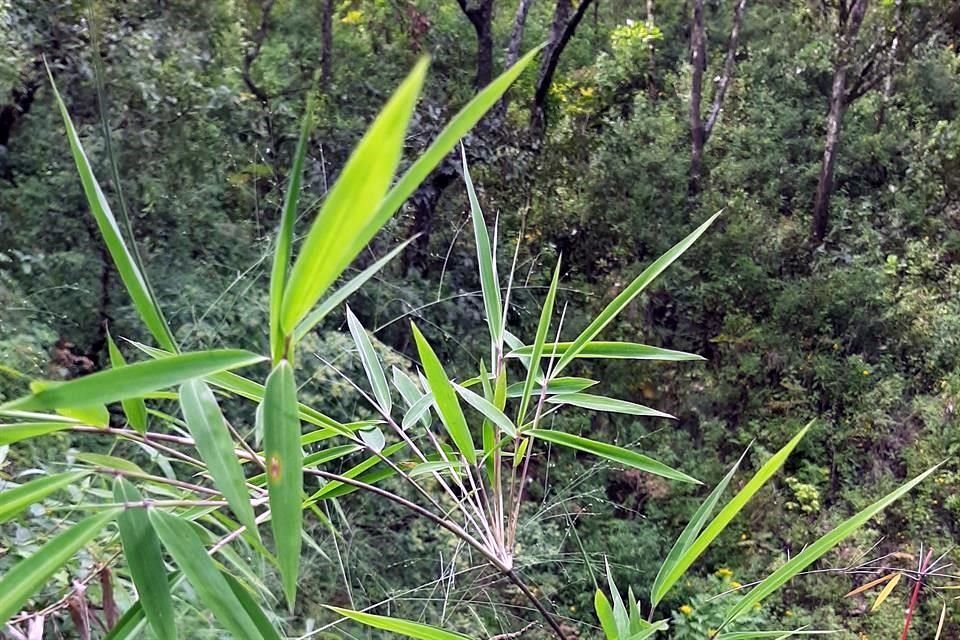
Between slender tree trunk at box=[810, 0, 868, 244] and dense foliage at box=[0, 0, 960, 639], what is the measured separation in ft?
0.10

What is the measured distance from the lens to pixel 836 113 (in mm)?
3846

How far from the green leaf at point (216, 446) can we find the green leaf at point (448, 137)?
0.49 feet

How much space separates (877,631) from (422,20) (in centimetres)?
343

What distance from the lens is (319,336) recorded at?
78.7 inches

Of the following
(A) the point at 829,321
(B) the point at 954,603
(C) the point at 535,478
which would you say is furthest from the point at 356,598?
(A) the point at 829,321

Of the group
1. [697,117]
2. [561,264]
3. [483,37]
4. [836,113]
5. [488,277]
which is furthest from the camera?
[697,117]

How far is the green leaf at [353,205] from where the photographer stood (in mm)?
269

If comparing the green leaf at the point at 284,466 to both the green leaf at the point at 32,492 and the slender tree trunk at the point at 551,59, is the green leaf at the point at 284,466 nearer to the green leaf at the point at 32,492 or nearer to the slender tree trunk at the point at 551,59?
the green leaf at the point at 32,492

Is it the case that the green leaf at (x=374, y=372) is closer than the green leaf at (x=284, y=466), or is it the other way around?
the green leaf at (x=284, y=466)

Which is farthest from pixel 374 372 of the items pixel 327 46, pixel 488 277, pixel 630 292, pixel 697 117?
pixel 697 117

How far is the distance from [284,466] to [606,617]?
0.34m

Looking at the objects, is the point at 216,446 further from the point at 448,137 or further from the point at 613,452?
the point at 613,452

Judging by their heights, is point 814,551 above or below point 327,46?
below

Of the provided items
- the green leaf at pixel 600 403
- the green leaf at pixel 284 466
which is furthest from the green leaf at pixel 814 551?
the green leaf at pixel 284 466
